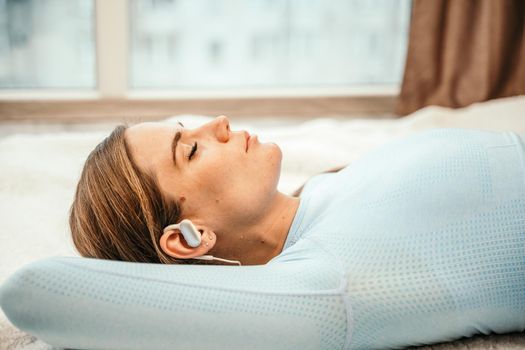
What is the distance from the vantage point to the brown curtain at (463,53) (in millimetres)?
2900

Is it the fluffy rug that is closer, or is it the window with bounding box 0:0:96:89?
the fluffy rug

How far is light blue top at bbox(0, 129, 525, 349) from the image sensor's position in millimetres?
1005

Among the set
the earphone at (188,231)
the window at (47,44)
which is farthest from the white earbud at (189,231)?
the window at (47,44)

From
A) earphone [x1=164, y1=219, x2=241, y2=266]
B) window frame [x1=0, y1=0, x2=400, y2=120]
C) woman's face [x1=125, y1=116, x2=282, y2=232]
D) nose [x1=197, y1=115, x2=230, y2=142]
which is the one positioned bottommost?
window frame [x1=0, y1=0, x2=400, y2=120]

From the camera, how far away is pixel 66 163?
78.4 inches

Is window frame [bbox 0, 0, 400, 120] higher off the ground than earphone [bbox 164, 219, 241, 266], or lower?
lower

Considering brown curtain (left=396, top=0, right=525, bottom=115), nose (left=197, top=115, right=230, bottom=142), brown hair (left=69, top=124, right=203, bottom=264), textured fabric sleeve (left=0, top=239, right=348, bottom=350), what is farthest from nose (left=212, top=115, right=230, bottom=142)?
brown curtain (left=396, top=0, right=525, bottom=115)

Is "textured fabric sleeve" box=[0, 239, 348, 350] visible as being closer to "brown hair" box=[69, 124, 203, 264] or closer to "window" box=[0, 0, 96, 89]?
"brown hair" box=[69, 124, 203, 264]

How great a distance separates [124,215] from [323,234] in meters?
0.38

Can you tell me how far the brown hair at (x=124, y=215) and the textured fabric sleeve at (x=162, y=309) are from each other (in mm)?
136

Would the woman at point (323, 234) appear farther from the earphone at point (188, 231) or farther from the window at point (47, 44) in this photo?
the window at point (47, 44)

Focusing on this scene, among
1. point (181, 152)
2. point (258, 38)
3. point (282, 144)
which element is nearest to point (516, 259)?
point (181, 152)

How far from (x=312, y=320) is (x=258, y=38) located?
101 inches

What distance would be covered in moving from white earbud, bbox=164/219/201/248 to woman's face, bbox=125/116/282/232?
5 cm
